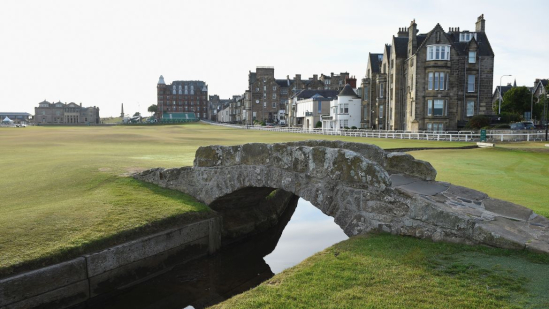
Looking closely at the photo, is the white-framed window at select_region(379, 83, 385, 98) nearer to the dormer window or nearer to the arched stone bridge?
the dormer window

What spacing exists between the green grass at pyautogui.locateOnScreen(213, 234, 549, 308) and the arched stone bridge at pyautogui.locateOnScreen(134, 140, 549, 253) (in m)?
0.41

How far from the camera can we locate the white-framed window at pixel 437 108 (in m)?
51.2

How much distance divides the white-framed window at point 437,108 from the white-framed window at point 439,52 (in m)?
5.21

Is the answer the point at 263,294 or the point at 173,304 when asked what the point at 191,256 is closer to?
the point at 173,304

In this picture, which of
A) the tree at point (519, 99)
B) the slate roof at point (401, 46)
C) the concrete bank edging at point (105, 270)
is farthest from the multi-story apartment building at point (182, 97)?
the concrete bank edging at point (105, 270)

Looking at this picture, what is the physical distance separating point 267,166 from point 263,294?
15.9ft

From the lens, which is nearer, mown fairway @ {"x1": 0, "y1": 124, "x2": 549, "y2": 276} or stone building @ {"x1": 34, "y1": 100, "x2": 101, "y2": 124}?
mown fairway @ {"x1": 0, "y1": 124, "x2": 549, "y2": 276}

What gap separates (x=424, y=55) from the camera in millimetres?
50562

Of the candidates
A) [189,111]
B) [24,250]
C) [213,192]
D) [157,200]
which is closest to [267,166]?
[213,192]

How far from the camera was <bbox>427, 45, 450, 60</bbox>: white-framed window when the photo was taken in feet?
164

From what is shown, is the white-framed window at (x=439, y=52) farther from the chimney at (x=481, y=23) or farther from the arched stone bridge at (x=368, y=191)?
the arched stone bridge at (x=368, y=191)

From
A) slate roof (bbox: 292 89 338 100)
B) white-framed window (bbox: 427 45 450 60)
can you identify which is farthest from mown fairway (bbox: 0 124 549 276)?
slate roof (bbox: 292 89 338 100)

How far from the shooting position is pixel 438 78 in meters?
50.8

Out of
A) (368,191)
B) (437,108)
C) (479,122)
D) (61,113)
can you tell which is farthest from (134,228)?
(61,113)
